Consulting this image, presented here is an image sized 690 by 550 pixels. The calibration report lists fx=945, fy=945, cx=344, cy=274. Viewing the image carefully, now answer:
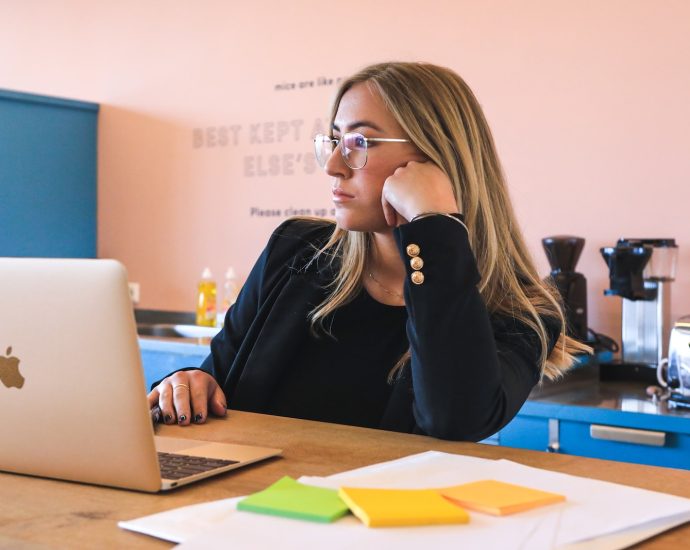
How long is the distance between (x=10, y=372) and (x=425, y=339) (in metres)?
0.58

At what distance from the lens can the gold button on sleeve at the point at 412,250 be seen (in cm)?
138

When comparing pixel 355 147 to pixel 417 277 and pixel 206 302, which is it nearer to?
pixel 417 277

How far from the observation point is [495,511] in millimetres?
861

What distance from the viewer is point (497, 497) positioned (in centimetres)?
89

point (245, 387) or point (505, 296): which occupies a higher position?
point (505, 296)

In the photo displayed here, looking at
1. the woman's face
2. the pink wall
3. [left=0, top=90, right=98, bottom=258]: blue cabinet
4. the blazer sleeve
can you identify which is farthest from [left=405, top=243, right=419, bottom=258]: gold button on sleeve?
[left=0, top=90, right=98, bottom=258]: blue cabinet

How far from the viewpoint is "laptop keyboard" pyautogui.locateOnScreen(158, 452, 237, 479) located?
1.03 meters

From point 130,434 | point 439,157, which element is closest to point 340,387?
point 439,157

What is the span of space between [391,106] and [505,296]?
0.38 m

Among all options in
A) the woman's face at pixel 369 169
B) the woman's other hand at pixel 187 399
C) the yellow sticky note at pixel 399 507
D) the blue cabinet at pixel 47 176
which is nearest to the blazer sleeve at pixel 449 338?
the woman's face at pixel 369 169

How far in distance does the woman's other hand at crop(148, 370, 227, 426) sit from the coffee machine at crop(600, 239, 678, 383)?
151 cm

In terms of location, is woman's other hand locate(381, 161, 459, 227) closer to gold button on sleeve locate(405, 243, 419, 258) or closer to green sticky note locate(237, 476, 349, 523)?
gold button on sleeve locate(405, 243, 419, 258)

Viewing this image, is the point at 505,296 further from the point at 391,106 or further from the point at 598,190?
the point at 598,190

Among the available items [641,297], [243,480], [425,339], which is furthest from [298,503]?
[641,297]
